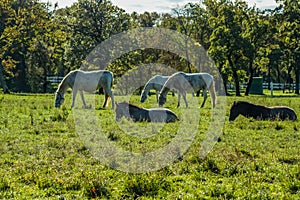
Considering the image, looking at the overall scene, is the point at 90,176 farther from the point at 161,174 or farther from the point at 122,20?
the point at 122,20

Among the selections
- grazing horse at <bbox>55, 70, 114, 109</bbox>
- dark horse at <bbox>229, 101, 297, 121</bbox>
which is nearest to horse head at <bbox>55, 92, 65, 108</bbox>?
grazing horse at <bbox>55, 70, 114, 109</bbox>

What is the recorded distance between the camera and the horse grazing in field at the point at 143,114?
14734 millimetres

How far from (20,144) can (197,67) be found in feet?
140

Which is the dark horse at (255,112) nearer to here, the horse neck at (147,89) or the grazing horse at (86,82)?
the grazing horse at (86,82)

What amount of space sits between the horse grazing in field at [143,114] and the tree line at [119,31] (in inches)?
932

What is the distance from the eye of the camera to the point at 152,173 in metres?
7.61

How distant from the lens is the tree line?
38466 mm

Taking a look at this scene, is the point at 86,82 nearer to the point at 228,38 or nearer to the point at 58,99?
the point at 58,99

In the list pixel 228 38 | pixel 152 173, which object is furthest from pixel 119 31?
pixel 152 173

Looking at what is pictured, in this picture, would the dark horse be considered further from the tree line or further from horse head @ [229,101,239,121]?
the tree line

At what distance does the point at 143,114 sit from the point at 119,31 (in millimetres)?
28597

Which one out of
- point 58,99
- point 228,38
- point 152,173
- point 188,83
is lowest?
point 152,173

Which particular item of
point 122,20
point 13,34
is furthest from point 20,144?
point 122,20

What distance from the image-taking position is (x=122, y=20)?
43.7 m
